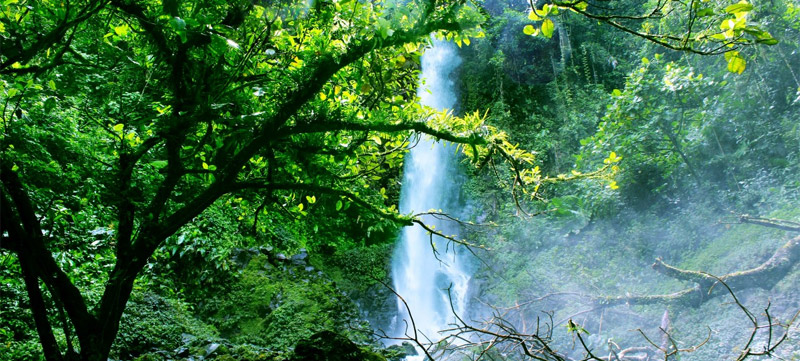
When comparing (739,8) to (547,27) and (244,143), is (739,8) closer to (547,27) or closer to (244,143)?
(547,27)

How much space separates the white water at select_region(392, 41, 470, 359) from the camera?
10.7m

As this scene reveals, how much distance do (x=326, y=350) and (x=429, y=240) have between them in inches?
316

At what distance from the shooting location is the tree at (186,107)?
71.8 inches

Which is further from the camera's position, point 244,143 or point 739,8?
point 244,143

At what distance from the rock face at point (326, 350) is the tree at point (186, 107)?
4.16 ft

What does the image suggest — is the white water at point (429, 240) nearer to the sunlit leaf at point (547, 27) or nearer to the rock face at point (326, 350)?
the rock face at point (326, 350)

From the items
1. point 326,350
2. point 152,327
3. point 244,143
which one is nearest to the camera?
point 244,143

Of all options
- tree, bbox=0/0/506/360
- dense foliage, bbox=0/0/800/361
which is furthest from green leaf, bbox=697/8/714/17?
tree, bbox=0/0/506/360

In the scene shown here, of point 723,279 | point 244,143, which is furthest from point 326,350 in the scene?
point 723,279

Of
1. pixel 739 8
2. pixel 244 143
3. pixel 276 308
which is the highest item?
pixel 276 308

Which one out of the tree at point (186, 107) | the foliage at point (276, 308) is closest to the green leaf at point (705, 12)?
the tree at point (186, 107)

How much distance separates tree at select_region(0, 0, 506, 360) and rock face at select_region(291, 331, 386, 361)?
127cm

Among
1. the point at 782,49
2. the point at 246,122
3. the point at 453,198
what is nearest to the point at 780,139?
the point at 782,49

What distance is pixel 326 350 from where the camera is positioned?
9.96ft
